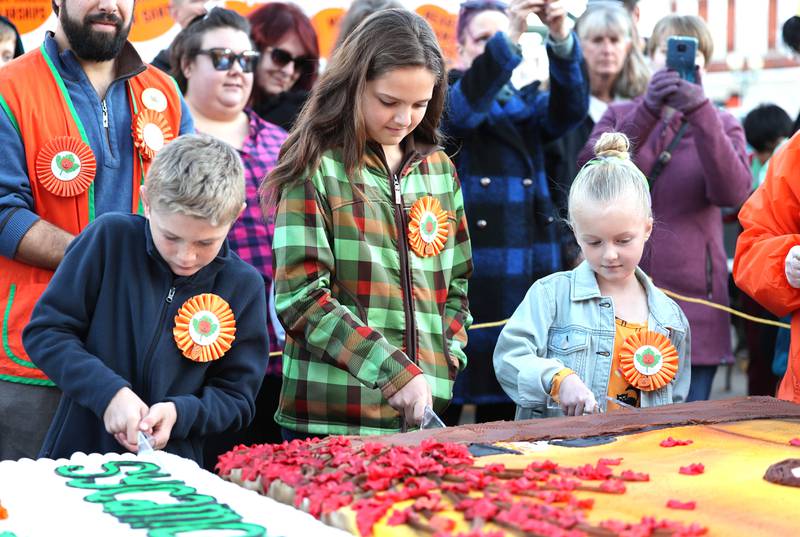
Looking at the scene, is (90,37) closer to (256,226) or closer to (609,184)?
(256,226)

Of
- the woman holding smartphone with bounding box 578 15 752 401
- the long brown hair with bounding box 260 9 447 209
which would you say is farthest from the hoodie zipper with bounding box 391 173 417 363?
the woman holding smartphone with bounding box 578 15 752 401

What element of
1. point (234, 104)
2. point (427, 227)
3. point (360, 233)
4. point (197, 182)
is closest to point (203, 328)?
point (197, 182)

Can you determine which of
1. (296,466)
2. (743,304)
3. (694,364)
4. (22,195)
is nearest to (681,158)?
(694,364)

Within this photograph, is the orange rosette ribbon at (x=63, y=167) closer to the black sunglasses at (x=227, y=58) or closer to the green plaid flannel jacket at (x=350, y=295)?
the green plaid flannel jacket at (x=350, y=295)

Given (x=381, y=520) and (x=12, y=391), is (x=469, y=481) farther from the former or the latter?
(x=12, y=391)

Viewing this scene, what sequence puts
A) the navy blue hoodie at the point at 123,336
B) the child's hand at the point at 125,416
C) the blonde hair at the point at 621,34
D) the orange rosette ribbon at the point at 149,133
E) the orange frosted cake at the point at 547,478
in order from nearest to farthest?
the orange frosted cake at the point at 547,478 → the child's hand at the point at 125,416 → the navy blue hoodie at the point at 123,336 → the orange rosette ribbon at the point at 149,133 → the blonde hair at the point at 621,34

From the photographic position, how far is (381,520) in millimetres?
1846

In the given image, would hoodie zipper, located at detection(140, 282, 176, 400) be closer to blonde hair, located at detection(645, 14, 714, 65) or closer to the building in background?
the building in background

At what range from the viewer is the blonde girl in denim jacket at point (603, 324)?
127 inches

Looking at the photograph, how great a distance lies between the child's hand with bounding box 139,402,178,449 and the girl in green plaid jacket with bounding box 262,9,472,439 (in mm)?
454

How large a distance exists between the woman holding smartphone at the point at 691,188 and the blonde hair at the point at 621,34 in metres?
0.78

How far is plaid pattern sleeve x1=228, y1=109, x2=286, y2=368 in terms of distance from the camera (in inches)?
168

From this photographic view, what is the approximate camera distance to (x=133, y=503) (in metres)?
2.03

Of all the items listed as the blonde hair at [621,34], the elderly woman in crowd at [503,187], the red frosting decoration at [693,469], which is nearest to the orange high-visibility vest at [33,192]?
the elderly woman in crowd at [503,187]
